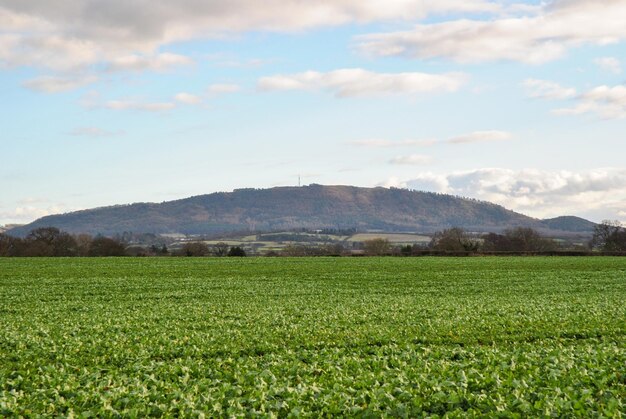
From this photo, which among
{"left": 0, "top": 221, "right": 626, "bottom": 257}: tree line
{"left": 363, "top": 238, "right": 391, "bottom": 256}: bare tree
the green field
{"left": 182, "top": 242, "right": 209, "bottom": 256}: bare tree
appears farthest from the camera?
{"left": 363, "top": 238, "right": 391, "bottom": 256}: bare tree

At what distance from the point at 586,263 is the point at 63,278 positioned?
67301mm

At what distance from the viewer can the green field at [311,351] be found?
542 inches

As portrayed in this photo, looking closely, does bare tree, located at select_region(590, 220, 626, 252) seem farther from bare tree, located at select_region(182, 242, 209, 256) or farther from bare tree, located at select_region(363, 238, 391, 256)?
bare tree, located at select_region(182, 242, 209, 256)

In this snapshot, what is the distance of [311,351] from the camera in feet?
70.2

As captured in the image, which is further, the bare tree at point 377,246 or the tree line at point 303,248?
the bare tree at point 377,246

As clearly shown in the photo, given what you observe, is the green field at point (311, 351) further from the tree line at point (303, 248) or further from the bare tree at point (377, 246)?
the bare tree at point (377, 246)

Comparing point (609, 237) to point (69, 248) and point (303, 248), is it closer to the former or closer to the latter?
point (303, 248)

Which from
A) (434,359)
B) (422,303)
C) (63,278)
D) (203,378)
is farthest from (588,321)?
(63,278)

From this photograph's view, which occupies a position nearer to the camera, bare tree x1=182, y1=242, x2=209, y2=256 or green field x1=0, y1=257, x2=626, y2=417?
green field x1=0, y1=257, x2=626, y2=417

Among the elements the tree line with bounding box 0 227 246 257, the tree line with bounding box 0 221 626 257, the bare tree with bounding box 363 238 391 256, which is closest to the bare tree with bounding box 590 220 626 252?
the tree line with bounding box 0 221 626 257

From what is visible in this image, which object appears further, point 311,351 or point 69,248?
point 69,248

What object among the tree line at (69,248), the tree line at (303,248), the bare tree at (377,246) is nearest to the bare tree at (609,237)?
the tree line at (303,248)

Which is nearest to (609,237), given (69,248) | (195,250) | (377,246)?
(377,246)

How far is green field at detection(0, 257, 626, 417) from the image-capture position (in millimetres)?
13758
